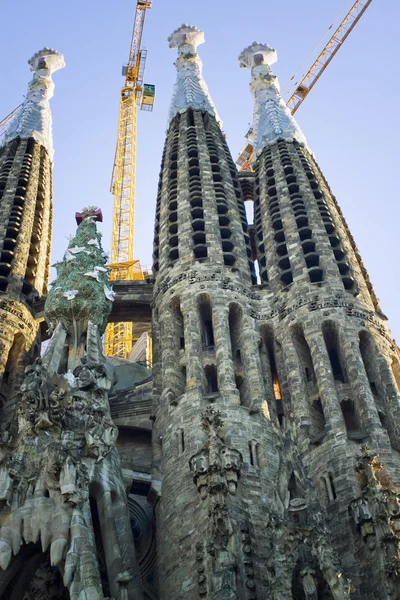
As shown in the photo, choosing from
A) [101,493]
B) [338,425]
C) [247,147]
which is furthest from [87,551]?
[247,147]

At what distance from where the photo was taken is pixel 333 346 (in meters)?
33.9

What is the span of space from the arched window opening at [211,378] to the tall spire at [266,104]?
54.5 feet

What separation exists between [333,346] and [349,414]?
3300mm

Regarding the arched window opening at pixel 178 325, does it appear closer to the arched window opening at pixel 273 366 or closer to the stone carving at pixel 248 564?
the arched window opening at pixel 273 366

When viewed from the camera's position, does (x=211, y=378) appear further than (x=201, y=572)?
Yes

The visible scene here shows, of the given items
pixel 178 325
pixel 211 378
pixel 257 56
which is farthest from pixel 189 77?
pixel 211 378

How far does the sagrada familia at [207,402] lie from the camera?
80.1 ft

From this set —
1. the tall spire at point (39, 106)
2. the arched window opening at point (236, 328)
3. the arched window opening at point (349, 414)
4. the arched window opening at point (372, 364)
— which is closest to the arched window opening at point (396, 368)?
the arched window opening at point (372, 364)

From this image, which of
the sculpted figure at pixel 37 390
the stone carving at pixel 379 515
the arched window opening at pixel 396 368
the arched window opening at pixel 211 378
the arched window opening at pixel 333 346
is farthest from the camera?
the arched window opening at pixel 211 378

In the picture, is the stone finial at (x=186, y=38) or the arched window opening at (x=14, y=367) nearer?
the arched window opening at (x=14, y=367)

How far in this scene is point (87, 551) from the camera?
76.4 feet

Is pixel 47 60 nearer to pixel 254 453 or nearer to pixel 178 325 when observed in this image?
pixel 178 325

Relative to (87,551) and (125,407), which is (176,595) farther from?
(125,407)

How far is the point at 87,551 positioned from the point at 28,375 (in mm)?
7210
